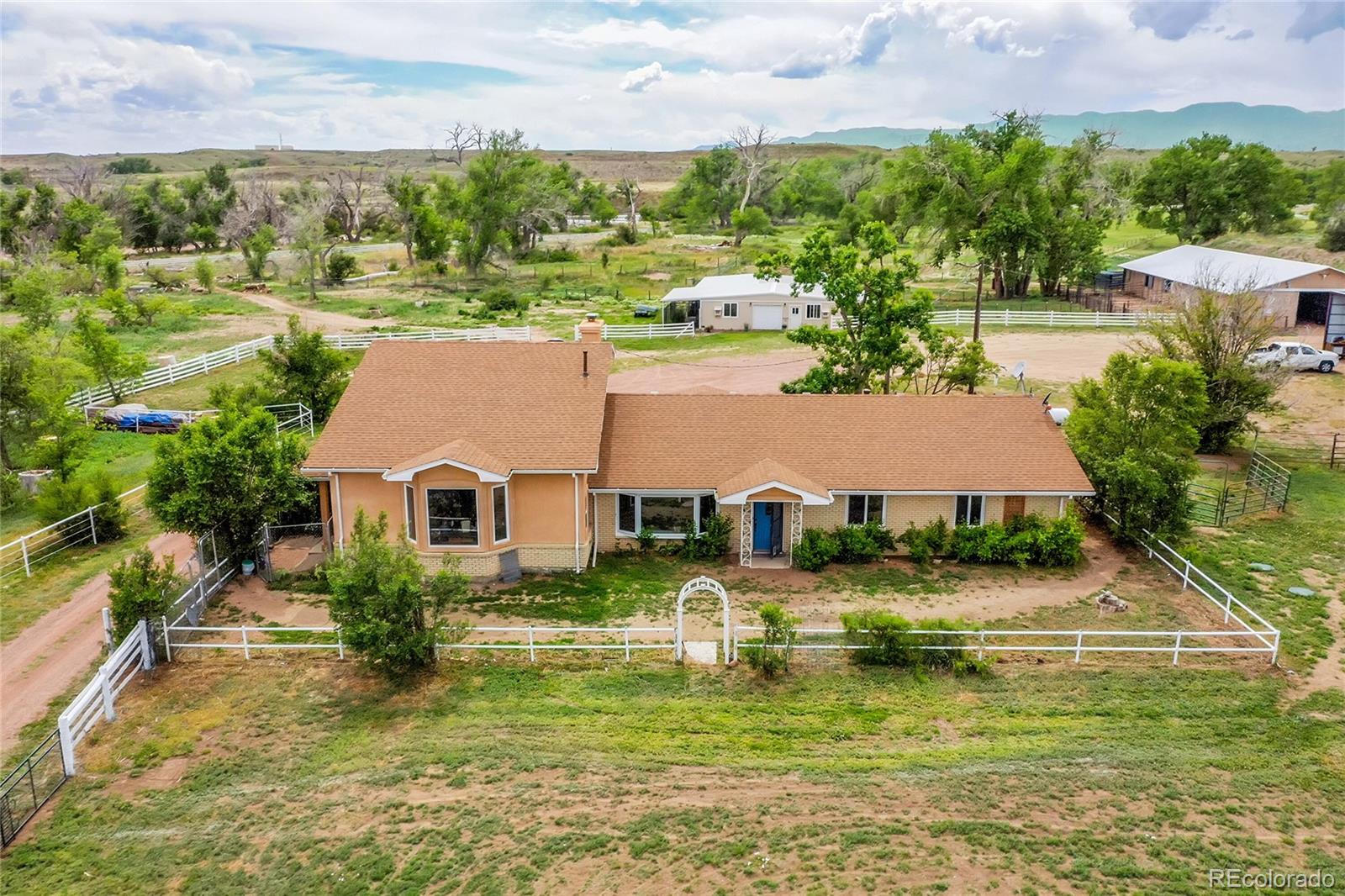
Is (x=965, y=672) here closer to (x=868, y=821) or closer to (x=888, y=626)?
(x=888, y=626)

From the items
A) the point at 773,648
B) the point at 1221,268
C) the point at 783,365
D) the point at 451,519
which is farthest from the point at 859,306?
the point at 1221,268

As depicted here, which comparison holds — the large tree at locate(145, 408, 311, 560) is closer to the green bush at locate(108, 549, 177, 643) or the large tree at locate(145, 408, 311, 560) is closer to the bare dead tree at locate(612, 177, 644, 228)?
the green bush at locate(108, 549, 177, 643)

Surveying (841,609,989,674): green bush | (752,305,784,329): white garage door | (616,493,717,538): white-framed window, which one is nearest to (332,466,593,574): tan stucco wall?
(616,493,717,538): white-framed window

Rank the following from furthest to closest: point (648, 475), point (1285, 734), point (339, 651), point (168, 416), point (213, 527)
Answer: point (168, 416) < point (648, 475) < point (213, 527) < point (339, 651) < point (1285, 734)

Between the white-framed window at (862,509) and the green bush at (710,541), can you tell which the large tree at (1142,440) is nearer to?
the white-framed window at (862,509)

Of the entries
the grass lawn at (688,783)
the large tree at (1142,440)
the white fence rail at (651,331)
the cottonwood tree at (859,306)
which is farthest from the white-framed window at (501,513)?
the white fence rail at (651,331)

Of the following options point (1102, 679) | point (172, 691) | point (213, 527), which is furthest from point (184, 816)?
point (1102, 679)
